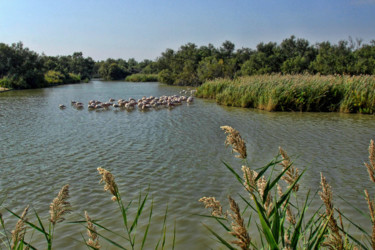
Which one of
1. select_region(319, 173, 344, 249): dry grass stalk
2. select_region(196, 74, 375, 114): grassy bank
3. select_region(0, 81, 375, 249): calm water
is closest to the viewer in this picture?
select_region(319, 173, 344, 249): dry grass stalk

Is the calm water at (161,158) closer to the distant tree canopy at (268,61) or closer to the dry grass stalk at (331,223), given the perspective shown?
the dry grass stalk at (331,223)

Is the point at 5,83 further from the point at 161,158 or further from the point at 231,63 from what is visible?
the point at 161,158

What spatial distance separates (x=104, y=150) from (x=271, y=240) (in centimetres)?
731

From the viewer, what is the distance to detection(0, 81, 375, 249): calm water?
4707 millimetres

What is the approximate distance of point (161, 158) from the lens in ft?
24.2

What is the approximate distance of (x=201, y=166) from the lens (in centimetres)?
679

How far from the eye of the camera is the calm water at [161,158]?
4.71m

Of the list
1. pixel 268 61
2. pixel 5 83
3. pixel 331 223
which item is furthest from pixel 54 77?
pixel 331 223

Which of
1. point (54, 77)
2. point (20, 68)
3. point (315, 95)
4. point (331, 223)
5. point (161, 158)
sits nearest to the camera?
point (331, 223)

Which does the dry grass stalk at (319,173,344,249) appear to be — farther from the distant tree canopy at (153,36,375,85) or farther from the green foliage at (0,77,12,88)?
the green foliage at (0,77,12,88)

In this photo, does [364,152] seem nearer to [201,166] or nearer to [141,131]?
[201,166]

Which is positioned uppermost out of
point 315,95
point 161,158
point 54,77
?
point 315,95

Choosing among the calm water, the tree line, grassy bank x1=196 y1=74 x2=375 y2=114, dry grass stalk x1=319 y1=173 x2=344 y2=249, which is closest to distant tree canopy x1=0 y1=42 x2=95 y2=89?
the tree line

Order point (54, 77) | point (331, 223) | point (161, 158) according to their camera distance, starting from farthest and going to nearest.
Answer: point (54, 77), point (161, 158), point (331, 223)
